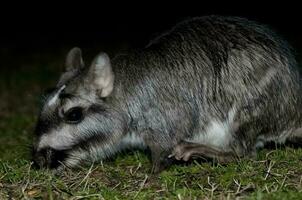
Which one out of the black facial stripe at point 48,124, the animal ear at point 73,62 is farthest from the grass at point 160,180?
the animal ear at point 73,62

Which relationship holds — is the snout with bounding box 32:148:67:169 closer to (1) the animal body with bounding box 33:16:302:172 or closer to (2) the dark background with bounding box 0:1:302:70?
(1) the animal body with bounding box 33:16:302:172

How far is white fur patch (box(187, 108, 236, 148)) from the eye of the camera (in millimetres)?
6559

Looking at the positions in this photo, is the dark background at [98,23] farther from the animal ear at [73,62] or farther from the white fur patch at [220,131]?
the white fur patch at [220,131]

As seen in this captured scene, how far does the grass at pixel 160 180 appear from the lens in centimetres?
555

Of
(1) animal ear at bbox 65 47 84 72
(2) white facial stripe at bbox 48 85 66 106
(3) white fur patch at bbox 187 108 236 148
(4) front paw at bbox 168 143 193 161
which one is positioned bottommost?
(4) front paw at bbox 168 143 193 161

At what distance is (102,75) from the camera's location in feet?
20.8

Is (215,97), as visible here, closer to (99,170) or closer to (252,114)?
(252,114)

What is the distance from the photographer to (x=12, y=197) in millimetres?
5723

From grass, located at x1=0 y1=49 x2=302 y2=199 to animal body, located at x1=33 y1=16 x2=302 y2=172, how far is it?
0.55 ft

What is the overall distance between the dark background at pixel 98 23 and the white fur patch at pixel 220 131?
10.4 metres

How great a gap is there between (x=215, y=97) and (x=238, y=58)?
1.46ft

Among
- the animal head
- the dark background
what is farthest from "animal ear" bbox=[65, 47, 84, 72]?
the dark background

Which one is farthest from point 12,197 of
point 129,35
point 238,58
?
point 129,35

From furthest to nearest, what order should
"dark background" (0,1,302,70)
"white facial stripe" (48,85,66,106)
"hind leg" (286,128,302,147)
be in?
"dark background" (0,1,302,70) → "hind leg" (286,128,302,147) → "white facial stripe" (48,85,66,106)
